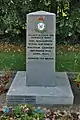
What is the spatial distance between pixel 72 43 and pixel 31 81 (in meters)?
7.84

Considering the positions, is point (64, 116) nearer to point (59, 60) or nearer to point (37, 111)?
point (37, 111)

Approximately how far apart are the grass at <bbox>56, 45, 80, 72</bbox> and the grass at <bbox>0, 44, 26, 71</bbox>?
106cm

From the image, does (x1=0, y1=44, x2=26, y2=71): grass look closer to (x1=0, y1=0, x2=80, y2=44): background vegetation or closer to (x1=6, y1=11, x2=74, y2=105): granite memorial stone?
(x1=0, y1=0, x2=80, y2=44): background vegetation

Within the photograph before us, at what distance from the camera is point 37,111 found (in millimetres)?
4730

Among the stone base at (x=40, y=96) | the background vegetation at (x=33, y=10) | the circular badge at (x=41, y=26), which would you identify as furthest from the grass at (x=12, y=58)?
the stone base at (x=40, y=96)

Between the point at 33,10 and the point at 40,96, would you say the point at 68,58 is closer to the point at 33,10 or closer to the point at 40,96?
the point at 33,10

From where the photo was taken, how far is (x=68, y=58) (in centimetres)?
1082

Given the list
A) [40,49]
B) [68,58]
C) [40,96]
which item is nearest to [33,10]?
[68,58]

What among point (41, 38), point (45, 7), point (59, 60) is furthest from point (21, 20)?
point (41, 38)

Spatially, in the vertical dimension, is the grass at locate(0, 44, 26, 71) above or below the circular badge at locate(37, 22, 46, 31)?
below

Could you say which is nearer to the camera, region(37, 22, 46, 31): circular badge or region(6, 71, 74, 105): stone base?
region(6, 71, 74, 105): stone base

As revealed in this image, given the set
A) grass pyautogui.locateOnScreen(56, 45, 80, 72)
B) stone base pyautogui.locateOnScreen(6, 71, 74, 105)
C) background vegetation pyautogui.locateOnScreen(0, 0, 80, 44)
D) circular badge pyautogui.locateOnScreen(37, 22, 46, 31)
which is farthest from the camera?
background vegetation pyautogui.locateOnScreen(0, 0, 80, 44)

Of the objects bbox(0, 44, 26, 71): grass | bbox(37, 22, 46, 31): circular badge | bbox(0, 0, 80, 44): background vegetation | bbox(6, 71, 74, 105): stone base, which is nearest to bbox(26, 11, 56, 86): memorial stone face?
bbox(37, 22, 46, 31): circular badge

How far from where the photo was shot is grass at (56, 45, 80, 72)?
9.18 m
